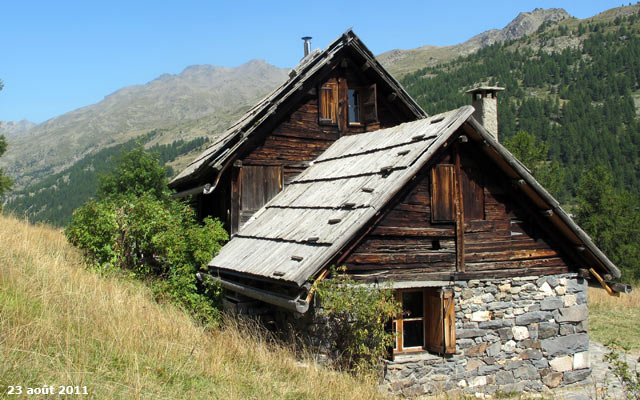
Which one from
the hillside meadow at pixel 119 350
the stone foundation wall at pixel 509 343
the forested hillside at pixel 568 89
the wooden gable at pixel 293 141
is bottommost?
the stone foundation wall at pixel 509 343

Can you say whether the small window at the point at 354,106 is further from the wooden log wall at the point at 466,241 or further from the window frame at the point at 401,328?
the window frame at the point at 401,328

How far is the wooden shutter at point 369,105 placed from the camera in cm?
1367

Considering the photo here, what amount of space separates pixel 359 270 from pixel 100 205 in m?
5.88

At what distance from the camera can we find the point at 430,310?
9.30 m

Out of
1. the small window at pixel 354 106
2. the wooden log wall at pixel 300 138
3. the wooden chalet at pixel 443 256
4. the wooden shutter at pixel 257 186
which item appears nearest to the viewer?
the wooden chalet at pixel 443 256

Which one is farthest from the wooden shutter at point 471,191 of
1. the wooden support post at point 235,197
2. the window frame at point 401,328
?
the wooden support post at point 235,197

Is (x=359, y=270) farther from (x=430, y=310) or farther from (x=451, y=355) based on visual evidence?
Result: (x=451, y=355)

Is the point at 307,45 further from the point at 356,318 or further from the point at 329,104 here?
the point at 356,318

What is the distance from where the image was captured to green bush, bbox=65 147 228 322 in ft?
33.2

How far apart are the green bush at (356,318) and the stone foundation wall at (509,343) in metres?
0.78

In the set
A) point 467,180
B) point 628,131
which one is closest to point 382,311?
point 467,180

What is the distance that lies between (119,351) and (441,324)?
5.36 metres

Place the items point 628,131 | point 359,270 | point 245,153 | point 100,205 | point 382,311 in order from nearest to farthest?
point 382,311 → point 359,270 → point 100,205 → point 245,153 → point 628,131

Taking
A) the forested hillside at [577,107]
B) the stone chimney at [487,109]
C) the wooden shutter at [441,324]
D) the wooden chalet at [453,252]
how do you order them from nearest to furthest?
1. the wooden chalet at [453,252]
2. the wooden shutter at [441,324]
3. the stone chimney at [487,109]
4. the forested hillside at [577,107]
